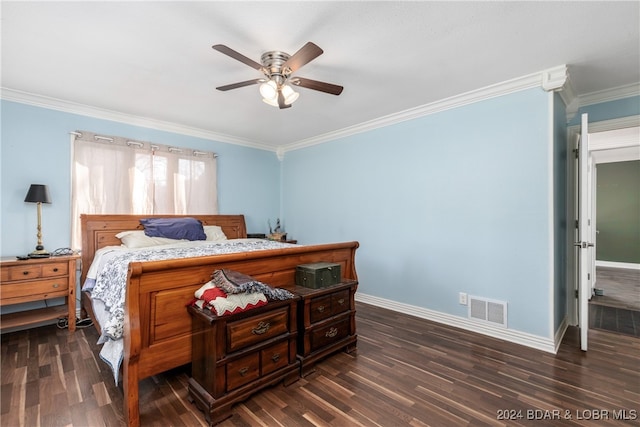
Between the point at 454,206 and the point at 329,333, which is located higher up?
the point at 454,206

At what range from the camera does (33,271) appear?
9.27ft

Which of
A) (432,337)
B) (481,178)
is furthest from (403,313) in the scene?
(481,178)

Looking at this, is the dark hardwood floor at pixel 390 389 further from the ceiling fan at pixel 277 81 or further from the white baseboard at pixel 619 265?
the white baseboard at pixel 619 265

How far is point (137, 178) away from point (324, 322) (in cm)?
310

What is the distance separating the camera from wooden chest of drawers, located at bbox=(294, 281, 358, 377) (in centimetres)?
222

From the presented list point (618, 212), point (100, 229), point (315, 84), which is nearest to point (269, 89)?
point (315, 84)

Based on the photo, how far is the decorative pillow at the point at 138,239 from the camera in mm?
3277

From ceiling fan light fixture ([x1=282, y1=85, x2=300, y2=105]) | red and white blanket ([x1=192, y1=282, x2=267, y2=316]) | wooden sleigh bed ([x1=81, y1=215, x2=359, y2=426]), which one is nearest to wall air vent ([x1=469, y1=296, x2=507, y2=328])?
wooden sleigh bed ([x1=81, y1=215, x2=359, y2=426])

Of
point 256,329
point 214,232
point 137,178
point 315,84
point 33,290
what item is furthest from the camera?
point 214,232

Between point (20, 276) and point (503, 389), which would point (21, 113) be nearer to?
point (20, 276)

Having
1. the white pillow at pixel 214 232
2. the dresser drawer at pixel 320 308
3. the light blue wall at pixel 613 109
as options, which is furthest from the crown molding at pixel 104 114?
the light blue wall at pixel 613 109

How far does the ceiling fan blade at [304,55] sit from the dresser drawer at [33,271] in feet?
10.0

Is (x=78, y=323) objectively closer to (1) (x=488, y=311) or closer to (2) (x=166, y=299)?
(2) (x=166, y=299)

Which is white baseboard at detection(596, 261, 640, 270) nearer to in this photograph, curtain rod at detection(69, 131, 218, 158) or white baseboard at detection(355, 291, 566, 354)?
white baseboard at detection(355, 291, 566, 354)
